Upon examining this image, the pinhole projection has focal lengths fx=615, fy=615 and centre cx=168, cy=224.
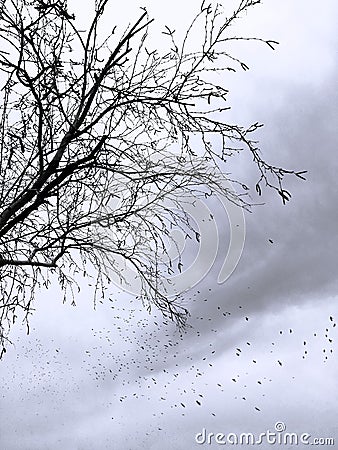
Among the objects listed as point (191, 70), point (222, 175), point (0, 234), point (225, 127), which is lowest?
point (0, 234)

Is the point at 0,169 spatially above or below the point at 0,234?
above

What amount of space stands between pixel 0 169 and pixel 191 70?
149 centimetres

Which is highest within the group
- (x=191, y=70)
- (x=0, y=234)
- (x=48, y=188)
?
(x=191, y=70)

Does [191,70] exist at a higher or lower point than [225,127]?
higher

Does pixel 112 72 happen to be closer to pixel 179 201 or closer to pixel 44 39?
pixel 44 39

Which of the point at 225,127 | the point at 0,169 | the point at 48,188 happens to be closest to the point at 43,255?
the point at 0,169

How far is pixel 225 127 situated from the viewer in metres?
3.96

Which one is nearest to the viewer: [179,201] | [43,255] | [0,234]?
[0,234]

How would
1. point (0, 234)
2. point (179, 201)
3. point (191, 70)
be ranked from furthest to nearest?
point (179, 201), point (191, 70), point (0, 234)

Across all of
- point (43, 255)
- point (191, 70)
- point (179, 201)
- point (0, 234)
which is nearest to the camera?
point (0, 234)

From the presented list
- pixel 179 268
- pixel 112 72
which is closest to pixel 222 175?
pixel 179 268

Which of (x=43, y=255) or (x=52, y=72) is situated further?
(x=43, y=255)

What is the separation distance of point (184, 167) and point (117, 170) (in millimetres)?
433

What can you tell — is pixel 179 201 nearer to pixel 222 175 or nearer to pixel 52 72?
pixel 222 175
